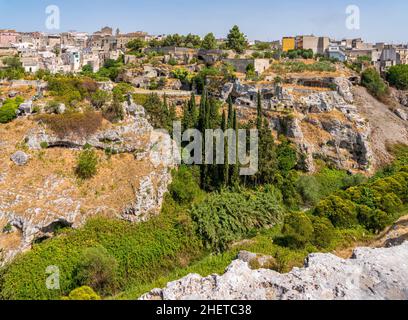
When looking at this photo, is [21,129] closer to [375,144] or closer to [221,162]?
[221,162]

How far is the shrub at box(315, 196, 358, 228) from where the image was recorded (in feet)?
71.8

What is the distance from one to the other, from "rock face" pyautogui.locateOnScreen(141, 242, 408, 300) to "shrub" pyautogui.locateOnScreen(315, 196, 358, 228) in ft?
26.3

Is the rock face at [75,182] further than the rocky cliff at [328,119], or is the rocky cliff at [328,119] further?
the rocky cliff at [328,119]

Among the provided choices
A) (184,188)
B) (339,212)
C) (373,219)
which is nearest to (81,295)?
(184,188)

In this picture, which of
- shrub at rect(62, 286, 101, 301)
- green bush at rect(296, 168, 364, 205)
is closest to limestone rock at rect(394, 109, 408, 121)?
green bush at rect(296, 168, 364, 205)

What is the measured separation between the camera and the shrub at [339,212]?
71.8 ft

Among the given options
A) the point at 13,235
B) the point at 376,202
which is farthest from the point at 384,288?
Answer: the point at 13,235

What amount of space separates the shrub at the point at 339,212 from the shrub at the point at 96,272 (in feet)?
45.0

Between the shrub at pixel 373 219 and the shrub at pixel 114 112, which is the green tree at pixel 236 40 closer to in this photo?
the shrub at pixel 114 112

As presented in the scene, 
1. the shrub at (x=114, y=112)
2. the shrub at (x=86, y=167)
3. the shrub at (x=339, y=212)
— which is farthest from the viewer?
the shrub at (x=114, y=112)

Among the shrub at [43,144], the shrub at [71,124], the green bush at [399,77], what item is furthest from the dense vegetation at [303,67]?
the shrub at [43,144]

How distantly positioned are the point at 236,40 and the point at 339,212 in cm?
3442

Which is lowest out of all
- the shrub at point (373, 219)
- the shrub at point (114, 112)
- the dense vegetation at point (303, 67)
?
the shrub at point (373, 219)

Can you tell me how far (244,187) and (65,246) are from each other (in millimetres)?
13523
